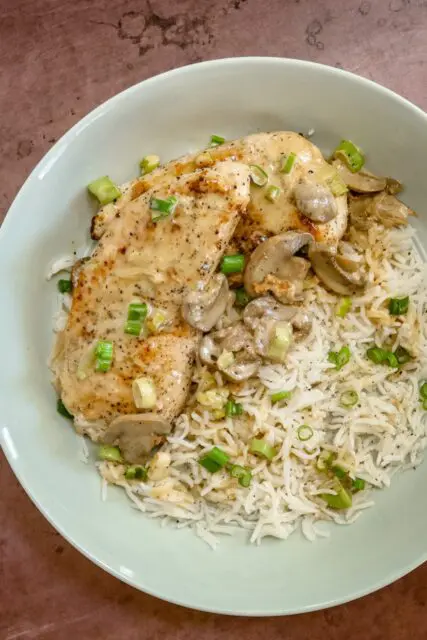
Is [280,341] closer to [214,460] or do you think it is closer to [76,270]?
[214,460]

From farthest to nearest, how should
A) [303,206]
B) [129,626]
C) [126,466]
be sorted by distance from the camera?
[129,626]
[126,466]
[303,206]

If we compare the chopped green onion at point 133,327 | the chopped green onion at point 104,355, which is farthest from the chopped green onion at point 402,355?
the chopped green onion at point 104,355

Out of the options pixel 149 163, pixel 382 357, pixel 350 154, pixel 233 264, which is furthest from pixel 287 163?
pixel 382 357

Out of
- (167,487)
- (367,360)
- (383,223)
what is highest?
(383,223)

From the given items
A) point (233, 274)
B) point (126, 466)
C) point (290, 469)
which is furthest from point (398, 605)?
point (233, 274)

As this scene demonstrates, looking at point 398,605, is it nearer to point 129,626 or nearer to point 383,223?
point 129,626

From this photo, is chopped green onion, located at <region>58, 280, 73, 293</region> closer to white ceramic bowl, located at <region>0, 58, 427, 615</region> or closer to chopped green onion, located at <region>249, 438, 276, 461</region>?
white ceramic bowl, located at <region>0, 58, 427, 615</region>

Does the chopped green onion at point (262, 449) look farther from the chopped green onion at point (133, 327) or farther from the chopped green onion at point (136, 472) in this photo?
the chopped green onion at point (133, 327)
